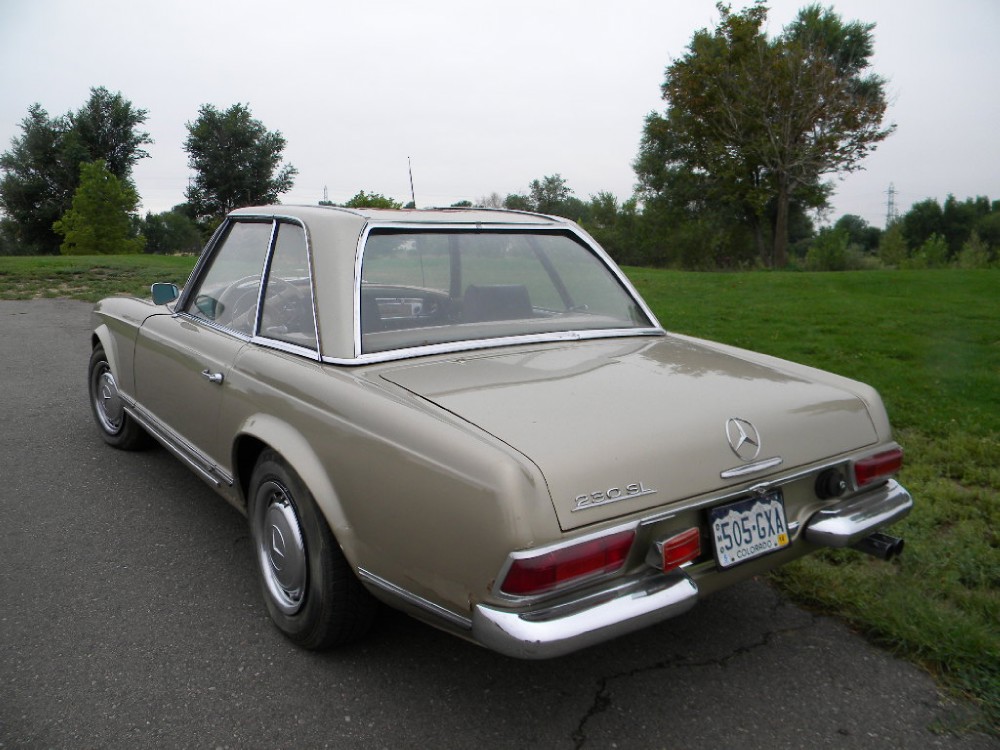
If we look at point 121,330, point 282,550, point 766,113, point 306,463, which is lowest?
point 282,550

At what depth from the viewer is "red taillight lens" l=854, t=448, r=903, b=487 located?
8.25 feet

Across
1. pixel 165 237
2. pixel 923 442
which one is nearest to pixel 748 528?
pixel 923 442

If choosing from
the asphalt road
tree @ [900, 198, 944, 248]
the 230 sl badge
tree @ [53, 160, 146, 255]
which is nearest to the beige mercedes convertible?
the 230 sl badge

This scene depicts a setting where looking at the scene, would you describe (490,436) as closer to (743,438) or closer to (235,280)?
(743,438)

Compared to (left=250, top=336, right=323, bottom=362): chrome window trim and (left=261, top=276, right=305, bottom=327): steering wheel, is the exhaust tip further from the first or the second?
(left=261, top=276, right=305, bottom=327): steering wheel

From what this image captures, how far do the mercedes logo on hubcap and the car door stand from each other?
187 centimetres

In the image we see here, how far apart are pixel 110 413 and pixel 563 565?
3815mm

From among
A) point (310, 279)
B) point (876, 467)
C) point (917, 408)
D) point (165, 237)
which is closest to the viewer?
point (876, 467)

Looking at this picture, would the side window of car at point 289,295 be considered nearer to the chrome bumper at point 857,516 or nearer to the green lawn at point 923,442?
the chrome bumper at point 857,516

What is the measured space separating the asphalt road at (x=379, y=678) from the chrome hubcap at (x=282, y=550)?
0.16m

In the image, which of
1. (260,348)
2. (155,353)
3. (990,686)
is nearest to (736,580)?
(990,686)

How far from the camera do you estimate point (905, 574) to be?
10.3ft

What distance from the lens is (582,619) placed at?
75.2 inches

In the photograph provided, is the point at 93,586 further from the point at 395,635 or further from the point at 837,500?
the point at 837,500
